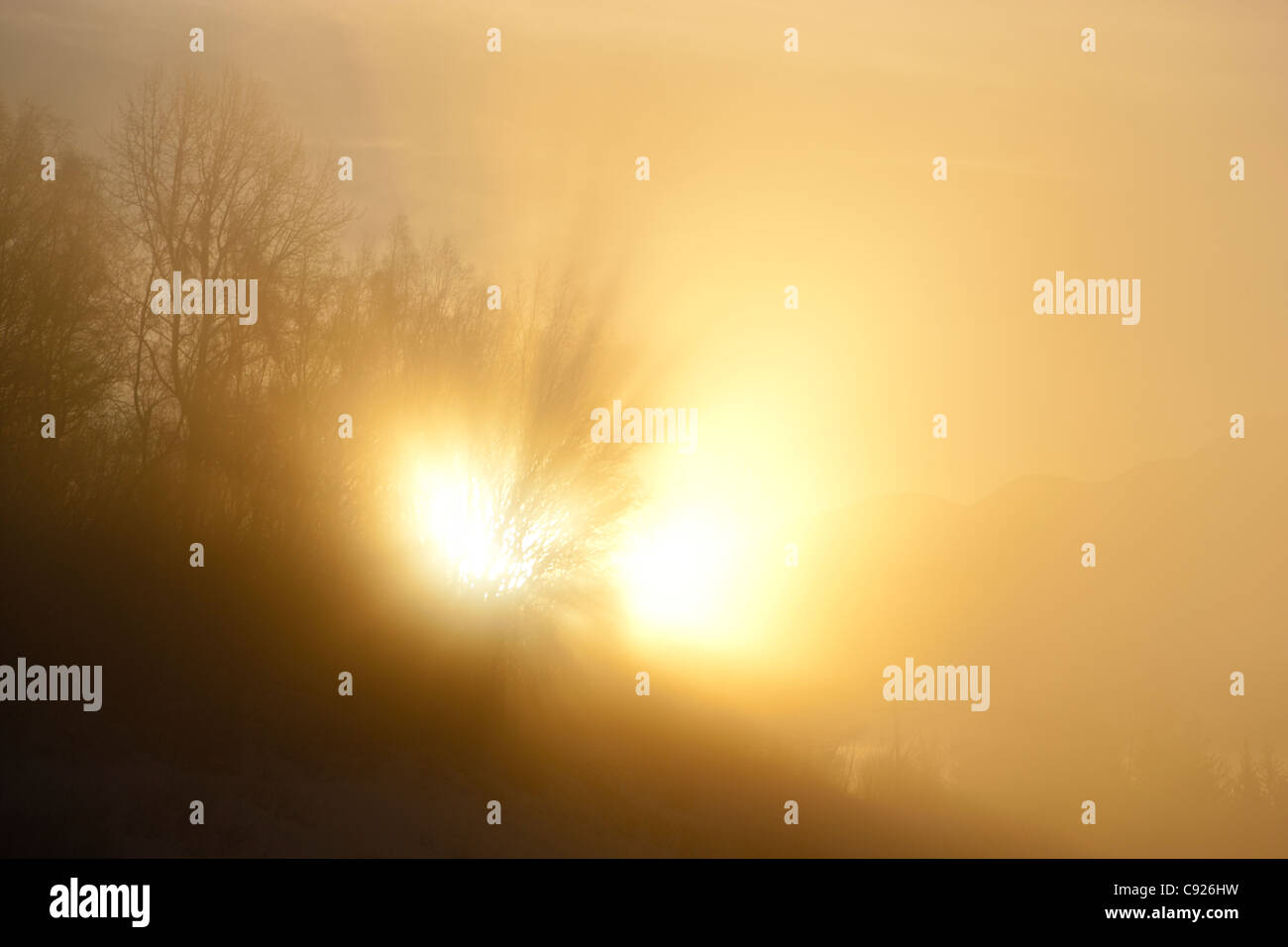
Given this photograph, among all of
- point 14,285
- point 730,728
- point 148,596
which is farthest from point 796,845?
Result: point 14,285

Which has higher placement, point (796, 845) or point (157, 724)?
point (157, 724)

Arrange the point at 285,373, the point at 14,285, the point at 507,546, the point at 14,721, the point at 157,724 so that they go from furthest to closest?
the point at 507,546
the point at 285,373
the point at 14,285
the point at 157,724
the point at 14,721

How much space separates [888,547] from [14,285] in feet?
82.1

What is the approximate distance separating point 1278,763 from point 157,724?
3492cm

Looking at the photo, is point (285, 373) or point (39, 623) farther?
point (285, 373)

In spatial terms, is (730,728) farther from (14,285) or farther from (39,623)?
(14,285)

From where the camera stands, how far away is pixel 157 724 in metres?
12.1

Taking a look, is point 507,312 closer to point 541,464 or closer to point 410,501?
point 541,464

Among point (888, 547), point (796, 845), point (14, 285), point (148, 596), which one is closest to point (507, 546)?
point (148, 596)

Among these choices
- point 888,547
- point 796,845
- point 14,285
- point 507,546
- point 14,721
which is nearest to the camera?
point 14,721

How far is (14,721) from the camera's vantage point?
36.0ft

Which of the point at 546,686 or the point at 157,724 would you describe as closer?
the point at 157,724

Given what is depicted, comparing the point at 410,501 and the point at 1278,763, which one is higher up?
the point at 410,501

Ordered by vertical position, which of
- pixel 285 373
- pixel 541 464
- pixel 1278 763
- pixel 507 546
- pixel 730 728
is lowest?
pixel 1278 763
